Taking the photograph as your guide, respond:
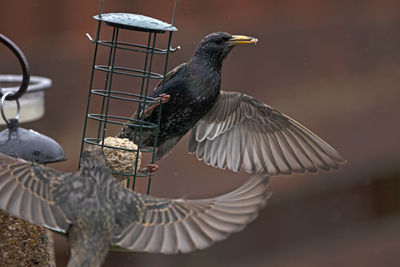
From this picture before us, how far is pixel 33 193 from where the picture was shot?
11.4 ft

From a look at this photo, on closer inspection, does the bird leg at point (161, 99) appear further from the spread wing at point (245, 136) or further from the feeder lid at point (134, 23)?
the spread wing at point (245, 136)

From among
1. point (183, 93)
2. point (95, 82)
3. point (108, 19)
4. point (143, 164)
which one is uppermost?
point (108, 19)

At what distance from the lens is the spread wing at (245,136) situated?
16.5 feet

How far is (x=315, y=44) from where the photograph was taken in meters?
7.02

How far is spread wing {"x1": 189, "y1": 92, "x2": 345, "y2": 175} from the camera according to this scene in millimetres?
5043

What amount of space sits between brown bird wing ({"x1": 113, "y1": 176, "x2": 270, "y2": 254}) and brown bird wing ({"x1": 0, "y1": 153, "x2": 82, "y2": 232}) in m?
0.28

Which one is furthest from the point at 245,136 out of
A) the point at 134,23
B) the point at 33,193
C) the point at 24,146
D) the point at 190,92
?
the point at 33,193

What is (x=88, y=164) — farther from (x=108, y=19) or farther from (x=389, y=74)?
(x=389, y=74)

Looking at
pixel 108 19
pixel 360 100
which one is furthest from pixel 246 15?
pixel 108 19

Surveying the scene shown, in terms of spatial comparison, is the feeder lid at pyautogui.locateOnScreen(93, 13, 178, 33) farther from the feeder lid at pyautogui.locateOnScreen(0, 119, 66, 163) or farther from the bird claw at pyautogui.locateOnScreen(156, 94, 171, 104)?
the feeder lid at pyautogui.locateOnScreen(0, 119, 66, 163)

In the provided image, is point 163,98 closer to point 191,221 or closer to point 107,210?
point 107,210

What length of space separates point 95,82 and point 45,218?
3.35m

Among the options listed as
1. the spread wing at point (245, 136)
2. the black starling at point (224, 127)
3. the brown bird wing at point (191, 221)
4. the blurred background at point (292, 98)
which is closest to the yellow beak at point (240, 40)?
the black starling at point (224, 127)

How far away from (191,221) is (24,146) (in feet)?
3.15
